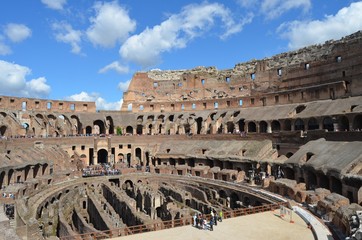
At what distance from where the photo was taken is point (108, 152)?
49844 millimetres

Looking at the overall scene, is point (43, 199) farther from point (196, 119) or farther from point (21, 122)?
point (196, 119)

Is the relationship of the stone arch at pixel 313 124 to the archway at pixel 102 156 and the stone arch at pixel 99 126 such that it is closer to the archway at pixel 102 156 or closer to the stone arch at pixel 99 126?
the archway at pixel 102 156

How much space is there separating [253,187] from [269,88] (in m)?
24.6

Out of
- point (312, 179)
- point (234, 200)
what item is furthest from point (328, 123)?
point (234, 200)

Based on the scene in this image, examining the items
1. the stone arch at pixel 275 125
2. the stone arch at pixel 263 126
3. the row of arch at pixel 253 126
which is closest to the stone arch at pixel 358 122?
the row of arch at pixel 253 126

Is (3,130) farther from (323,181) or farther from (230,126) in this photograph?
(323,181)

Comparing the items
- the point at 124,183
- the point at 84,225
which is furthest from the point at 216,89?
the point at 84,225

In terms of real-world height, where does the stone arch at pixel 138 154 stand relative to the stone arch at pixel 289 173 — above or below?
above

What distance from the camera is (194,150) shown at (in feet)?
144

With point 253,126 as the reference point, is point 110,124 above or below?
above

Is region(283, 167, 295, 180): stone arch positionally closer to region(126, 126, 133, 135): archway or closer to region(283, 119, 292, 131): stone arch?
region(283, 119, 292, 131): stone arch

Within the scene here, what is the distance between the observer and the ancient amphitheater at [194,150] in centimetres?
2297

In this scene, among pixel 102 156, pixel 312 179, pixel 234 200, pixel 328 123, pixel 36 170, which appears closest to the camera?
pixel 312 179

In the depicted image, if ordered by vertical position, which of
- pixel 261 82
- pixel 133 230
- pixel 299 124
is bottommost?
pixel 133 230
